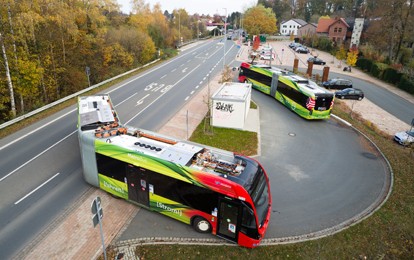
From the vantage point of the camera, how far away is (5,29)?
21.3m

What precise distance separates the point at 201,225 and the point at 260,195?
2.51 metres

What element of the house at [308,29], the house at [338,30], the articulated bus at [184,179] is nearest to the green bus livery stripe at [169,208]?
the articulated bus at [184,179]

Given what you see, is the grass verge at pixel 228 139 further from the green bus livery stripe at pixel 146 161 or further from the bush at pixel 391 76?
the bush at pixel 391 76

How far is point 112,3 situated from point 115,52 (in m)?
8.61

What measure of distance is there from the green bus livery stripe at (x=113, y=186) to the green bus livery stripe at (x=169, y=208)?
54.8 inches

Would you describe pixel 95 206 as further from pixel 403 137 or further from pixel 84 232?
pixel 403 137

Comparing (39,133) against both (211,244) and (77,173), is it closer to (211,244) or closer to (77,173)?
(77,173)

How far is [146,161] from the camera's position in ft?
35.7

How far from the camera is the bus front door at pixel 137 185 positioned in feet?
37.0

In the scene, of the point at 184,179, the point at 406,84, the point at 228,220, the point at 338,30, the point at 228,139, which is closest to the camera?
the point at 228,220

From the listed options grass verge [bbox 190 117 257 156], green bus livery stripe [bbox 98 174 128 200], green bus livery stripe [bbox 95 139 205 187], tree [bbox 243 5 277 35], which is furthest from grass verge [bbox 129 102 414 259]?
tree [bbox 243 5 277 35]

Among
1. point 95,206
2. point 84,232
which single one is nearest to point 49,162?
point 84,232

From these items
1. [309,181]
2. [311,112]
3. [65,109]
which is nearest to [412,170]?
[309,181]

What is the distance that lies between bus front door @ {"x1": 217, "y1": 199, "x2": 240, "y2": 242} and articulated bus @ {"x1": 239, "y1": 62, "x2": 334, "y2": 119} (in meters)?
15.4
